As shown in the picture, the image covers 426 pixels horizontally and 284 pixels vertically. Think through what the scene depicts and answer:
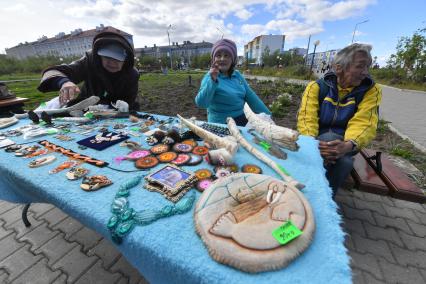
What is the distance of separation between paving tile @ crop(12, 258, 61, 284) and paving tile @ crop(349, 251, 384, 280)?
2388 mm

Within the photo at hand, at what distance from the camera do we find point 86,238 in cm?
200

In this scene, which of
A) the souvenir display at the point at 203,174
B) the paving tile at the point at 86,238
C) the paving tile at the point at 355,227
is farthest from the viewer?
the paving tile at the point at 355,227

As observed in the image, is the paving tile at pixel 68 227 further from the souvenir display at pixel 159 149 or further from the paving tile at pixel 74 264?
the souvenir display at pixel 159 149

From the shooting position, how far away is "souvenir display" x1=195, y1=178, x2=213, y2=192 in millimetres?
999

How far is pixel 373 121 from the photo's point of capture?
5.92ft

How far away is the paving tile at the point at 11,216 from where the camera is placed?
2224 millimetres

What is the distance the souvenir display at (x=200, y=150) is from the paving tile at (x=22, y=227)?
203 centimetres

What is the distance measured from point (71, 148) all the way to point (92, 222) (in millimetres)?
859

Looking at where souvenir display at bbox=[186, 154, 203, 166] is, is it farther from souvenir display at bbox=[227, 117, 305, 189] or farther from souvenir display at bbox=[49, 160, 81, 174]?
souvenir display at bbox=[49, 160, 81, 174]

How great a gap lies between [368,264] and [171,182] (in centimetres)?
182

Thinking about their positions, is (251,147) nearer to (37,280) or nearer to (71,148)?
(71,148)

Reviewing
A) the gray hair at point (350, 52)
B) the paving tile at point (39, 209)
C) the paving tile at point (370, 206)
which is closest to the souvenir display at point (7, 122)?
the paving tile at point (39, 209)

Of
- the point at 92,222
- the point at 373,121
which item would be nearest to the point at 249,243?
the point at 92,222

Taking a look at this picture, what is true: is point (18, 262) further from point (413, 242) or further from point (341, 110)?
point (413, 242)
